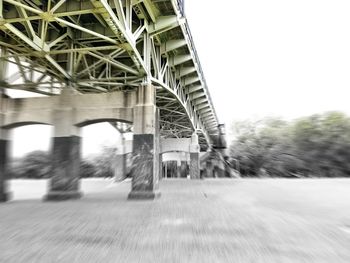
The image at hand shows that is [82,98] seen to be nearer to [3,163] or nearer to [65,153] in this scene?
[65,153]

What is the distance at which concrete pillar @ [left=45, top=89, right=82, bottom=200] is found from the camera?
46.5 feet

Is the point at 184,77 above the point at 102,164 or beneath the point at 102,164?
above

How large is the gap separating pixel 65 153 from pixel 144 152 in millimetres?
4206

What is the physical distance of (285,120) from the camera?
49781mm

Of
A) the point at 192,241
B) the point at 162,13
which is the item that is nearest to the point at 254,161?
the point at 162,13

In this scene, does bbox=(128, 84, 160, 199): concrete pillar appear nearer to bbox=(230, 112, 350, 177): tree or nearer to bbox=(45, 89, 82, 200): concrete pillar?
bbox=(45, 89, 82, 200): concrete pillar

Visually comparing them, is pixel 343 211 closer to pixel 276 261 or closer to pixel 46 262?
pixel 276 261

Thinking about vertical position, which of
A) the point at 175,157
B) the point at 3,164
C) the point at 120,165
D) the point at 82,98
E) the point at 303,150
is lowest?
the point at 120,165

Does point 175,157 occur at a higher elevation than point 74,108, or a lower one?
lower

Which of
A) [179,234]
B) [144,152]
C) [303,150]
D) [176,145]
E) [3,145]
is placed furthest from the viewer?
[303,150]

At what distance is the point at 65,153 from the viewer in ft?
47.1

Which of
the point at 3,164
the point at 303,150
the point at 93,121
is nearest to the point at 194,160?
the point at 303,150

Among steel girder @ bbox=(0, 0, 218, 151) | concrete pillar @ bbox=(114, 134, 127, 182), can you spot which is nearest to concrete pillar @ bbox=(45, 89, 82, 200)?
steel girder @ bbox=(0, 0, 218, 151)

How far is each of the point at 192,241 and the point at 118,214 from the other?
4.34 metres
